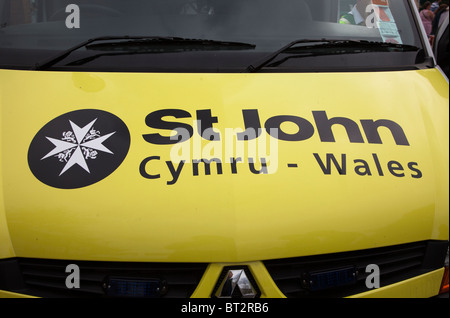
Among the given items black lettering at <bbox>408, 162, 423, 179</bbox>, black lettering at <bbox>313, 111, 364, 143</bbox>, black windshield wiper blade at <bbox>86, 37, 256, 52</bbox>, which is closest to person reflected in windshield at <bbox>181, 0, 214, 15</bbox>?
black windshield wiper blade at <bbox>86, 37, 256, 52</bbox>

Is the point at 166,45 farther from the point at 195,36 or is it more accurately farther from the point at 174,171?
the point at 174,171

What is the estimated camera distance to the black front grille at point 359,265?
1.94 meters

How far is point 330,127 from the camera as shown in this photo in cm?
222

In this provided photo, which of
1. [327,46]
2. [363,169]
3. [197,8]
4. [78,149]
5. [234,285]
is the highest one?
[197,8]

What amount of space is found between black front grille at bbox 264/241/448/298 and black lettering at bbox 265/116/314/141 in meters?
0.49

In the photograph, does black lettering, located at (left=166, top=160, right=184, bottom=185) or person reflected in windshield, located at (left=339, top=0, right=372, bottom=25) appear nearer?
black lettering, located at (left=166, top=160, right=184, bottom=185)

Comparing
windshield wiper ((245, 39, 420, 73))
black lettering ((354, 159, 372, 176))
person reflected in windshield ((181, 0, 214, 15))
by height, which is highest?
person reflected in windshield ((181, 0, 214, 15))

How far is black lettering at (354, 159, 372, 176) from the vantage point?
2064mm

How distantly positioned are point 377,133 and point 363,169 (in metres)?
0.23

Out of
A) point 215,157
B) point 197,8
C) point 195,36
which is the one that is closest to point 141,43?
point 195,36

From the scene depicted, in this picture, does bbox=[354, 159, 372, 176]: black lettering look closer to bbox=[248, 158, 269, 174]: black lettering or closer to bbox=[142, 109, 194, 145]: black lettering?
bbox=[248, 158, 269, 174]: black lettering

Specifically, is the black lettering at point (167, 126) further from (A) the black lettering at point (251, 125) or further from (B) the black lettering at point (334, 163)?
(B) the black lettering at point (334, 163)
